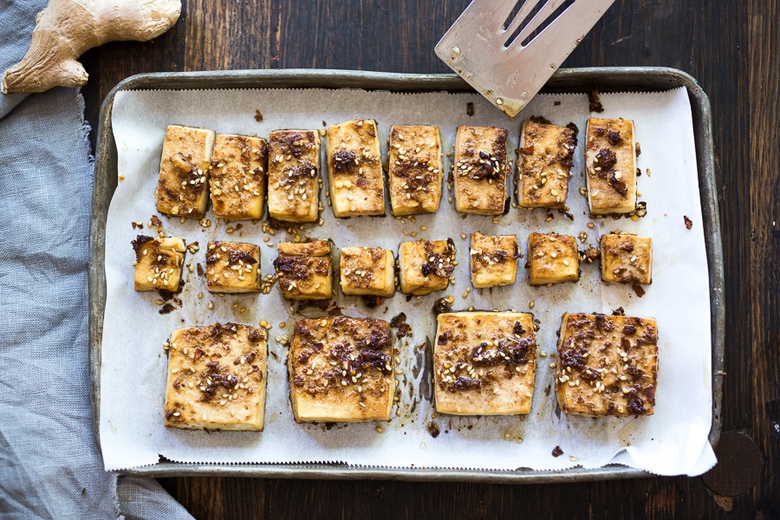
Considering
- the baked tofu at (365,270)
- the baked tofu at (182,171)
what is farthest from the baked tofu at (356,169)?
the baked tofu at (182,171)

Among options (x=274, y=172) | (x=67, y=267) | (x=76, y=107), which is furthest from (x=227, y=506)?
(x=76, y=107)

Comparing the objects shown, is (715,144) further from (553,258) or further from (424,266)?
(424,266)

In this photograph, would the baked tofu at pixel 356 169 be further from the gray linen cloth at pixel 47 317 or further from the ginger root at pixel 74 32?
the gray linen cloth at pixel 47 317

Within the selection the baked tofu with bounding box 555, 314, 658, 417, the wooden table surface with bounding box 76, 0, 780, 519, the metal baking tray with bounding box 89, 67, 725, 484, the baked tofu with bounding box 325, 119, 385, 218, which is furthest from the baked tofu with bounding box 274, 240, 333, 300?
the baked tofu with bounding box 555, 314, 658, 417

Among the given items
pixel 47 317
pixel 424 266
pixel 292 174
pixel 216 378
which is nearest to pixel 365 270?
pixel 424 266

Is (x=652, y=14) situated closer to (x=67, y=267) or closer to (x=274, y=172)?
(x=274, y=172)

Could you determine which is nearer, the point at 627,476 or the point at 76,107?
the point at 627,476
